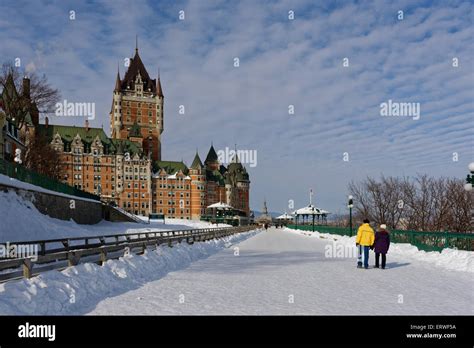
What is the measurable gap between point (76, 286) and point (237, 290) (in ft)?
12.1

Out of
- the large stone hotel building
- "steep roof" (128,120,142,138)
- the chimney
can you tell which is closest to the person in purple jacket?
the chimney

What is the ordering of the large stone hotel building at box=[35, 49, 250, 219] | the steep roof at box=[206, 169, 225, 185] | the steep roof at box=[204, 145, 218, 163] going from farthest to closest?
1. the steep roof at box=[204, 145, 218, 163]
2. the steep roof at box=[206, 169, 225, 185]
3. the large stone hotel building at box=[35, 49, 250, 219]

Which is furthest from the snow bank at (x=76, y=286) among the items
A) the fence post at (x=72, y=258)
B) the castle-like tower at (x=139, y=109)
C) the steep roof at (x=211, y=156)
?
the steep roof at (x=211, y=156)

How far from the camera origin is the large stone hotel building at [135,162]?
11575 centimetres

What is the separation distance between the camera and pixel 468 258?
47.0ft

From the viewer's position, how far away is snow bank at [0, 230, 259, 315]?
7.24 m

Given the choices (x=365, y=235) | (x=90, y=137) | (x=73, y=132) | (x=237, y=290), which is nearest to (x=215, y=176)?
(x=90, y=137)

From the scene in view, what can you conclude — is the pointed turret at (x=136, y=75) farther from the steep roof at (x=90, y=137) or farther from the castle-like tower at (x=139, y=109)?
the steep roof at (x=90, y=137)

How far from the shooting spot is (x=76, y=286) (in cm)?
880

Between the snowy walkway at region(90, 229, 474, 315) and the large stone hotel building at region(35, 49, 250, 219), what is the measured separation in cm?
9741

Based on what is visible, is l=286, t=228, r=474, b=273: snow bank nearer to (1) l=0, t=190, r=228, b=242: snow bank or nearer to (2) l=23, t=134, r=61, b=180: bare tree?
(1) l=0, t=190, r=228, b=242: snow bank

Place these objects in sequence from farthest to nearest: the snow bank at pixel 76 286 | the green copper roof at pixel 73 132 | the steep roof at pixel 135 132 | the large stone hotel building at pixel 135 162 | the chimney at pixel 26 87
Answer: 1. the steep roof at pixel 135 132
2. the green copper roof at pixel 73 132
3. the large stone hotel building at pixel 135 162
4. the chimney at pixel 26 87
5. the snow bank at pixel 76 286
